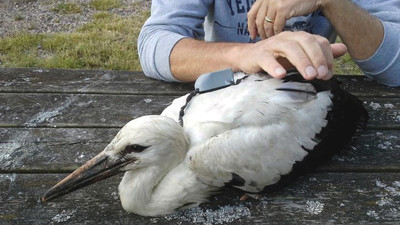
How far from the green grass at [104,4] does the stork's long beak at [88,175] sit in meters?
4.05

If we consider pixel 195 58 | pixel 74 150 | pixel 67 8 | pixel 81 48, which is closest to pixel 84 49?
pixel 81 48

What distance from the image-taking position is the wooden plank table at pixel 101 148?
149 centimetres

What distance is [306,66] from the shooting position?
156 cm

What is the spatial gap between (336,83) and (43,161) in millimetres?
1054

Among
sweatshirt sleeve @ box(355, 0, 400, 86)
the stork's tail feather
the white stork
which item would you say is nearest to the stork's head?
the white stork

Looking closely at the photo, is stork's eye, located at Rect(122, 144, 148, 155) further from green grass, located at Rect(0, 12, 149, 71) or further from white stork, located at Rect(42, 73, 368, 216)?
green grass, located at Rect(0, 12, 149, 71)

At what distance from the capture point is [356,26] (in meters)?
2.14

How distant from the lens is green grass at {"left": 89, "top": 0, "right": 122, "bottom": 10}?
5.35 meters

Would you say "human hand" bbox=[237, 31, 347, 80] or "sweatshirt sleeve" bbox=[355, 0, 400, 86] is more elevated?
"human hand" bbox=[237, 31, 347, 80]

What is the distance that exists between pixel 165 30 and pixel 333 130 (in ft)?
3.05

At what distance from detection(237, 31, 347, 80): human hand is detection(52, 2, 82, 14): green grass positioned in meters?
3.86

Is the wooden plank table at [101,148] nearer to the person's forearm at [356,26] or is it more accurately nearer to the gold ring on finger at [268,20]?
the person's forearm at [356,26]

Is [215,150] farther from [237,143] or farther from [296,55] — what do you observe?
[296,55]

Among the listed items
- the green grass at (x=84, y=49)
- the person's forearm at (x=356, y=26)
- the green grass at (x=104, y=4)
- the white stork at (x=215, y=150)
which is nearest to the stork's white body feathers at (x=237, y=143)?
the white stork at (x=215, y=150)
